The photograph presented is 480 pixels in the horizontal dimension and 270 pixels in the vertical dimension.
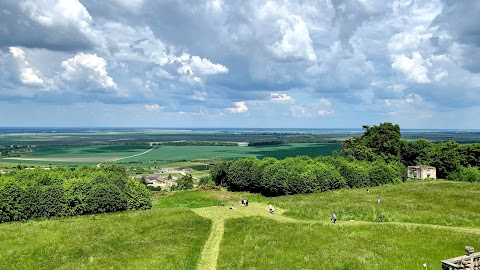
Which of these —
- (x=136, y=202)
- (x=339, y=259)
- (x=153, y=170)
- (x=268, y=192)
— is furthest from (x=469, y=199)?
(x=153, y=170)

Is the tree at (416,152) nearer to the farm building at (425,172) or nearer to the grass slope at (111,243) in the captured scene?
the farm building at (425,172)

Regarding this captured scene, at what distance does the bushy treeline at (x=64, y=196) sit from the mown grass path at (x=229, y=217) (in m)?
20.1

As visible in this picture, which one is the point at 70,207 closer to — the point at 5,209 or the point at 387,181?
the point at 5,209

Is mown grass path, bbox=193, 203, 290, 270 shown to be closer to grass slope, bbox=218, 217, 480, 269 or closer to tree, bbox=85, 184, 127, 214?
grass slope, bbox=218, 217, 480, 269

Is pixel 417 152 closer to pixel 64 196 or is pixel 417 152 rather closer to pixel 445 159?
pixel 445 159

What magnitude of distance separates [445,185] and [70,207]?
6620 centimetres

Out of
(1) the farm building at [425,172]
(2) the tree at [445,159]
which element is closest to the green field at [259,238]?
(1) the farm building at [425,172]

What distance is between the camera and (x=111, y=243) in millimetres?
37844

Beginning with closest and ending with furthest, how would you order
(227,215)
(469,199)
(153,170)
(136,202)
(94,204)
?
1. (227,215)
2. (469,199)
3. (94,204)
4. (136,202)
5. (153,170)

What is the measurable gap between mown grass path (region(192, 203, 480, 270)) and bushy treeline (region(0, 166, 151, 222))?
20.1m

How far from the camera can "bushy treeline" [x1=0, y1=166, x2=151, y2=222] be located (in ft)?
191

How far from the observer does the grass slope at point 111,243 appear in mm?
32312

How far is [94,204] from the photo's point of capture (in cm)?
6131

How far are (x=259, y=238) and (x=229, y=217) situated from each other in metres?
9.52
